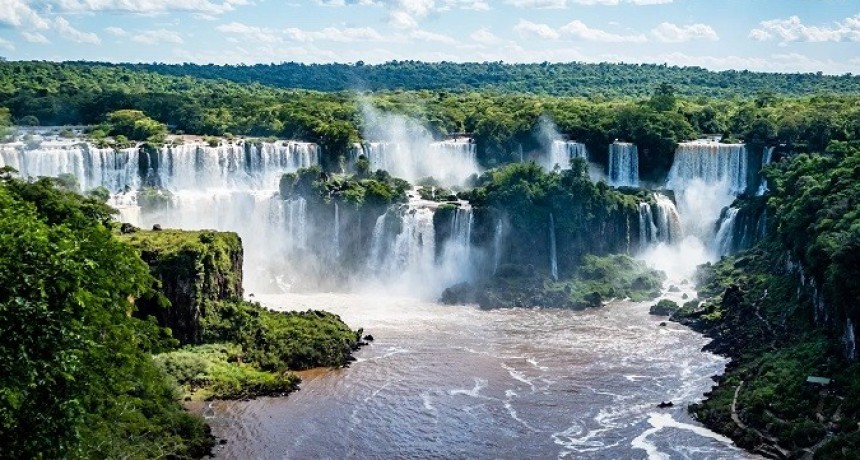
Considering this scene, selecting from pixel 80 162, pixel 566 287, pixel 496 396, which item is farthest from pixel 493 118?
pixel 496 396

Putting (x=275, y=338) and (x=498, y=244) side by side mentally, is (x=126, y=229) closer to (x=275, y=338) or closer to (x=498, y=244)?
(x=275, y=338)

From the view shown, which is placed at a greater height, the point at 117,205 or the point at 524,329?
the point at 117,205

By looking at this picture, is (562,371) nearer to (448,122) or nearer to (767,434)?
(767,434)

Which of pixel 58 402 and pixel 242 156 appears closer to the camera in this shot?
pixel 58 402

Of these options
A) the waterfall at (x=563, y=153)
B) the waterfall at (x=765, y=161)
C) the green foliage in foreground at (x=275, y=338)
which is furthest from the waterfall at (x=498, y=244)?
the waterfall at (x=765, y=161)

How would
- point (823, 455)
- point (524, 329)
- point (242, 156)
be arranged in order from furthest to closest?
point (242, 156) → point (524, 329) → point (823, 455)

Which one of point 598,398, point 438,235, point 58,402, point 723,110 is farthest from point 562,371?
point 723,110

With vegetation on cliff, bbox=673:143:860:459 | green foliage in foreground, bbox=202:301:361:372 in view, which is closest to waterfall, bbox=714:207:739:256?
vegetation on cliff, bbox=673:143:860:459

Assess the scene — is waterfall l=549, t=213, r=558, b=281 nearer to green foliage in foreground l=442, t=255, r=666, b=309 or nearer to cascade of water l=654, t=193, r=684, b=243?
green foliage in foreground l=442, t=255, r=666, b=309
